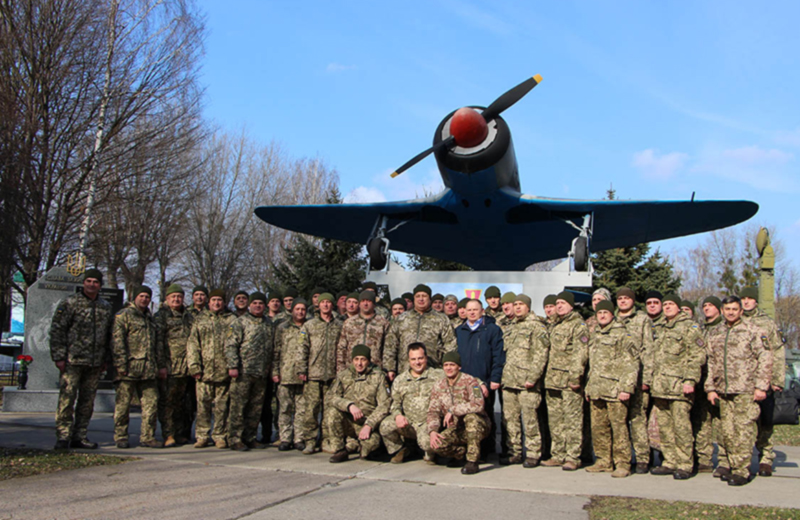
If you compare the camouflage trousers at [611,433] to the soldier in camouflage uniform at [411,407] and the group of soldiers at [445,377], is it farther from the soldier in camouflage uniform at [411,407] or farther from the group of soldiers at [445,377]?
the soldier in camouflage uniform at [411,407]

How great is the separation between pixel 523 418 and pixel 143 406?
3940mm

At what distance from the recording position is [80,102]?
1393 centimetres

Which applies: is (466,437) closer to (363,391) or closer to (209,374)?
(363,391)

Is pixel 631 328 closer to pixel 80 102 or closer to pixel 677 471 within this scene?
pixel 677 471

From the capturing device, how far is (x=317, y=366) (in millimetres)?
6516

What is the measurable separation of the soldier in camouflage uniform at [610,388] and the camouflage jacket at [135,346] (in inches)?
176

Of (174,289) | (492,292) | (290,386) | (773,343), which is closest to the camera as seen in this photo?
(773,343)

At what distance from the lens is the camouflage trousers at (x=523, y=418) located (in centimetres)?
577

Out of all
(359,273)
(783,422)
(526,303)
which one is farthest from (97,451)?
(359,273)

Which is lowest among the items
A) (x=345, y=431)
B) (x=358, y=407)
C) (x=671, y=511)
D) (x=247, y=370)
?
(x=671, y=511)

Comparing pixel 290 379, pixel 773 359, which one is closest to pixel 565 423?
pixel 773 359

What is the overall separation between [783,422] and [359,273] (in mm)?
12128

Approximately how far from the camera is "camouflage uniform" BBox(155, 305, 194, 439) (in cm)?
677

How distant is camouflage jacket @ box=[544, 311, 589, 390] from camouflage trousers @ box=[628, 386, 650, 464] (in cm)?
54
